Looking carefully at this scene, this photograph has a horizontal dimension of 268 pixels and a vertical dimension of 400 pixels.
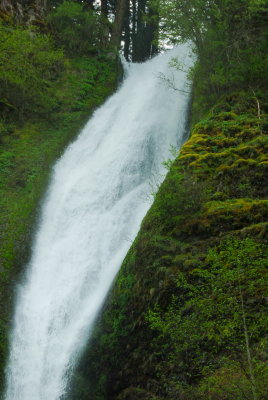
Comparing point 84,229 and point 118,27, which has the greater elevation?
point 118,27

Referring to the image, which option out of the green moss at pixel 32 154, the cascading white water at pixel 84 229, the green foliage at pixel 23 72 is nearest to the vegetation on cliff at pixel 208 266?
the cascading white water at pixel 84 229

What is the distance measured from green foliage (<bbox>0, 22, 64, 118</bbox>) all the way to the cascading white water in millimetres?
2916

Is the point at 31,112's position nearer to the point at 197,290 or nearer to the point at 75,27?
the point at 75,27

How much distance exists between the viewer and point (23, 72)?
18516 mm

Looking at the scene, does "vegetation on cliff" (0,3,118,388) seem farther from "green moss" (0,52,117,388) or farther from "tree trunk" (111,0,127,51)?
"tree trunk" (111,0,127,51)

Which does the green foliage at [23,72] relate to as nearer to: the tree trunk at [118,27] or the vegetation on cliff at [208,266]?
the tree trunk at [118,27]

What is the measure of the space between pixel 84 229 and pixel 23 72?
9200mm

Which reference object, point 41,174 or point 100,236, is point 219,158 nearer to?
point 100,236

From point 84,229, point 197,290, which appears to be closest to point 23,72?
point 84,229

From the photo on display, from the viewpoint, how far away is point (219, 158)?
35.5 ft

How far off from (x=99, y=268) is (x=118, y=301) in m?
2.50

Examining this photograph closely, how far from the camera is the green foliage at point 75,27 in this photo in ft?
81.8

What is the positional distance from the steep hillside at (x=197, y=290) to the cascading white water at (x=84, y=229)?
3.44 feet

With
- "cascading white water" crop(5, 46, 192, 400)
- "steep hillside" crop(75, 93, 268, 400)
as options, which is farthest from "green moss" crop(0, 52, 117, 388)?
"steep hillside" crop(75, 93, 268, 400)
